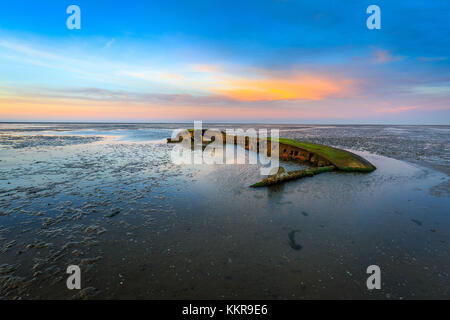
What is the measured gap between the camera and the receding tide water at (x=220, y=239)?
244 inches

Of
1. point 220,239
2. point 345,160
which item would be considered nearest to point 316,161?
point 345,160

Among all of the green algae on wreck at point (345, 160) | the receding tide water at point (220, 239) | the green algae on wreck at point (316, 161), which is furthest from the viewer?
the green algae on wreck at point (345, 160)

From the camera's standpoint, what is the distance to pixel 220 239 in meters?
8.77

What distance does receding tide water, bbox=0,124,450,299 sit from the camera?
20.3 feet

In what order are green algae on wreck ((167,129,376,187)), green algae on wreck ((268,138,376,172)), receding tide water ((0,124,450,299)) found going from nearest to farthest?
receding tide water ((0,124,450,299)) → green algae on wreck ((167,129,376,187)) → green algae on wreck ((268,138,376,172))

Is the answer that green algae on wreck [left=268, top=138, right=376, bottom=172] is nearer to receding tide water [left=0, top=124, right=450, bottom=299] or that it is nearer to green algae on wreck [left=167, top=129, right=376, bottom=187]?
green algae on wreck [left=167, top=129, right=376, bottom=187]

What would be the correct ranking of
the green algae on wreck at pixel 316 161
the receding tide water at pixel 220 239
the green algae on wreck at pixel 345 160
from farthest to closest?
the green algae on wreck at pixel 345 160
the green algae on wreck at pixel 316 161
the receding tide water at pixel 220 239

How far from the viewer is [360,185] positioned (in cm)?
1647

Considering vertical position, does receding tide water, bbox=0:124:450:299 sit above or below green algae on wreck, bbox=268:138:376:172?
below

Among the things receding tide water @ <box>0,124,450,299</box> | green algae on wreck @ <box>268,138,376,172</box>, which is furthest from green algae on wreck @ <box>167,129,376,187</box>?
receding tide water @ <box>0,124,450,299</box>

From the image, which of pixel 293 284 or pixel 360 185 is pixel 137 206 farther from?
pixel 360 185

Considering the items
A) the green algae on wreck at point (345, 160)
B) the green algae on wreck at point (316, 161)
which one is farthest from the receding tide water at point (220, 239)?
the green algae on wreck at point (345, 160)

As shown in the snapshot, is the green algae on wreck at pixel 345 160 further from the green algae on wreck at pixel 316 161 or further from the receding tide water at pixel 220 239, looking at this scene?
the receding tide water at pixel 220 239
